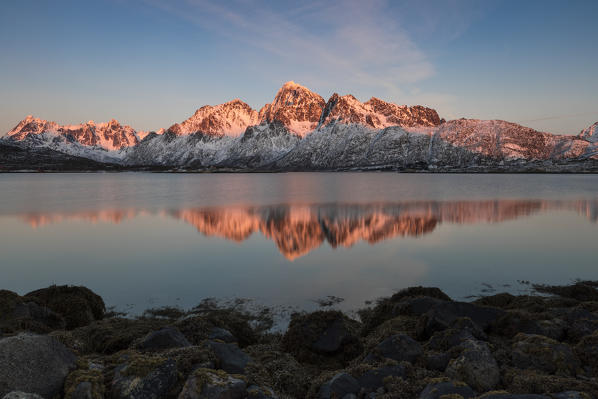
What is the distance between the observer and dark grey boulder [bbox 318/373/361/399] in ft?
26.0

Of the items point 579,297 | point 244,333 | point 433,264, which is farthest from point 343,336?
point 433,264

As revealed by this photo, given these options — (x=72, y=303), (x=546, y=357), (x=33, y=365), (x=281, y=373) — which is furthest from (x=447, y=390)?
(x=72, y=303)

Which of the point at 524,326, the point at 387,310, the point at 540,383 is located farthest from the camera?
the point at 387,310

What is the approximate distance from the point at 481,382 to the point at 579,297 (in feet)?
46.3

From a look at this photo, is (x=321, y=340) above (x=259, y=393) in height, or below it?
below

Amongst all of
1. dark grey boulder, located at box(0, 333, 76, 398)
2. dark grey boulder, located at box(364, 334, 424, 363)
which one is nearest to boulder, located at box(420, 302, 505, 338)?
dark grey boulder, located at box(364, 334, 424, 363)

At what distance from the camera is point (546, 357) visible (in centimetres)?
889

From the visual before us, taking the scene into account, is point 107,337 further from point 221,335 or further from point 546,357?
point 546,357

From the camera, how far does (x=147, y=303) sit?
730 inches

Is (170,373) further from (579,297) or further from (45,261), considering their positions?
(45,261)

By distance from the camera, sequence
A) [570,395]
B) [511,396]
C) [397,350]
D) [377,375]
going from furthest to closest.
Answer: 1. [397,350]
2. [377,375]
3. [570,395]
4. [511,396]

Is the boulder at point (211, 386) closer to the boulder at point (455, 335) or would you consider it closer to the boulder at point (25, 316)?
the boulder at point (455, 335)

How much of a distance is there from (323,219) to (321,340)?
35.1m

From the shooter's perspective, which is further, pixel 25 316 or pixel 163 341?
pixel 25 316
